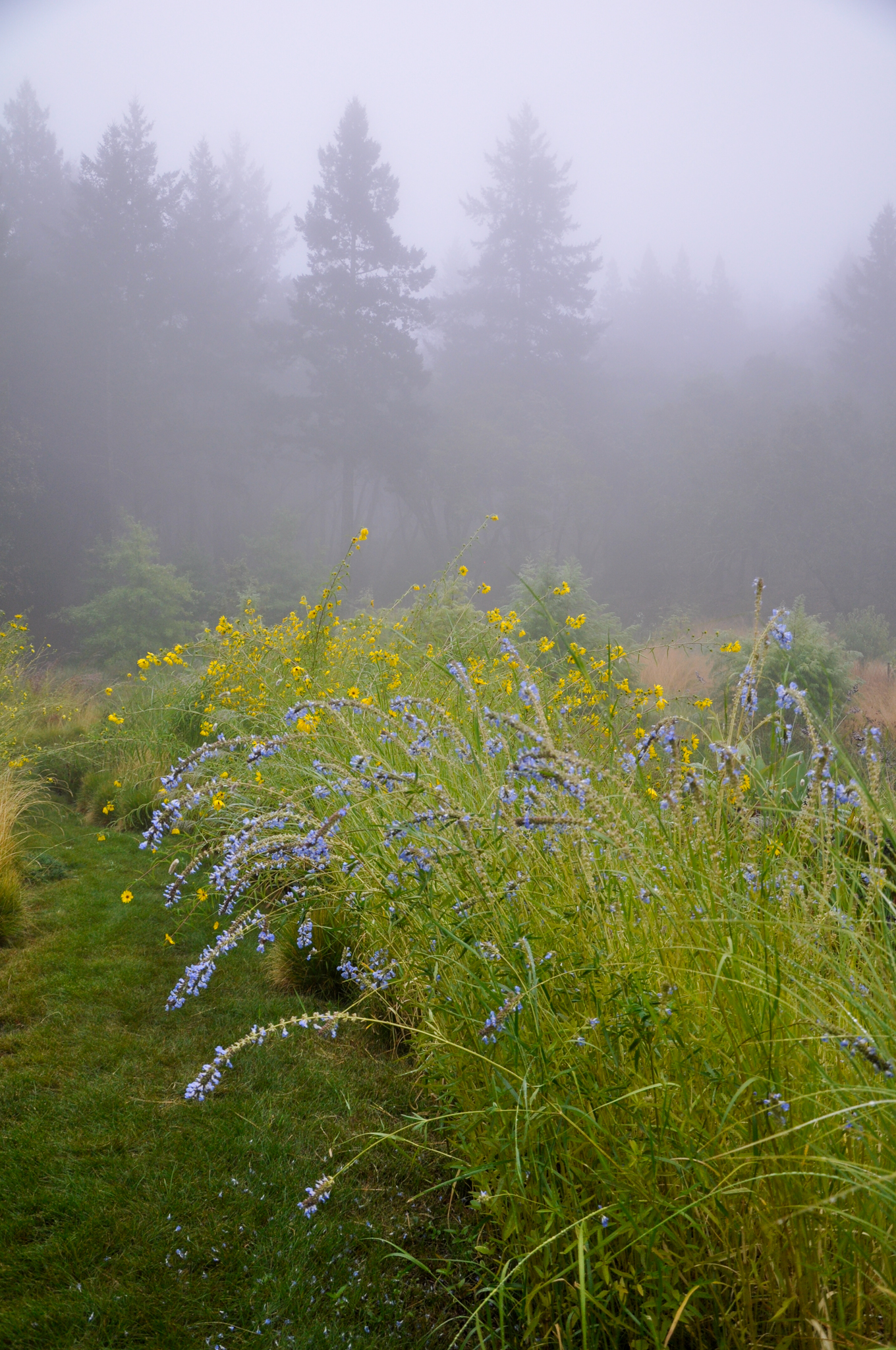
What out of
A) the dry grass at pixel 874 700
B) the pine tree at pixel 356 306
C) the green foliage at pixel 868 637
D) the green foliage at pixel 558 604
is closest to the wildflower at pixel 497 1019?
the dry grass at pixel 874 700

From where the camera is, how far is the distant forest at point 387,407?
21250mm

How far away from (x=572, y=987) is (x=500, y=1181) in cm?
37

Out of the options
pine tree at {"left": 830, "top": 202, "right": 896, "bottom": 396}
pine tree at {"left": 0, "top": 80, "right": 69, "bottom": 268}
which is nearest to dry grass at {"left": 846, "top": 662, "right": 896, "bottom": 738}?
pine tree at {"left": 830, "top": 202, "right": 896, "bottom": 396}

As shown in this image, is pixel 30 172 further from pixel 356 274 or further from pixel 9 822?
pixel 9 822

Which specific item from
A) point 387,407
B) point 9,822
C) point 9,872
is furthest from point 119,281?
point 9,872

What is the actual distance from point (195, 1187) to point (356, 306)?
26304mm

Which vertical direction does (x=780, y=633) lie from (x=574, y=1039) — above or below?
above

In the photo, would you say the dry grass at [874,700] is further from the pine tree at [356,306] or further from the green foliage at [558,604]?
the pine tree at [356,306]

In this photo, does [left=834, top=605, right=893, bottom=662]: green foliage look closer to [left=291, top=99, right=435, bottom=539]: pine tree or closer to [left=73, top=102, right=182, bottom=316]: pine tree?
[left=291, top=99, right=435, bottom=539]: pine tree

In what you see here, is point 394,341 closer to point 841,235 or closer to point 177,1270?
point 177,1270

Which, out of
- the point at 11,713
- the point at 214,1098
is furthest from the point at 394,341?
the point at 214,1098

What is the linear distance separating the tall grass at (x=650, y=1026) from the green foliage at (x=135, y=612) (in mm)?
15840

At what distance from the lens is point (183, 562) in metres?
21.0

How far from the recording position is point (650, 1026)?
120cm
